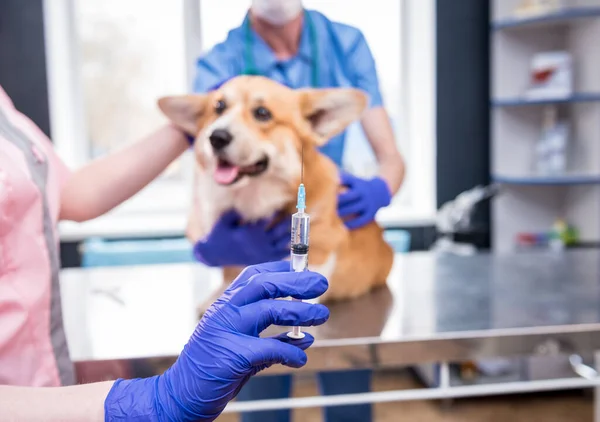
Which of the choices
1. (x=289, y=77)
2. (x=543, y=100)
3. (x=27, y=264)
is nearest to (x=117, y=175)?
(x=27, y=264)

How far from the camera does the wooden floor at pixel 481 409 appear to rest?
2.31 metres

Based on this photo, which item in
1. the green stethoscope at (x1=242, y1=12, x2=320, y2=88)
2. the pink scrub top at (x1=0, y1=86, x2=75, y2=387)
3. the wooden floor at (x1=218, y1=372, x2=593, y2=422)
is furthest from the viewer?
the wooden floor at (x1=218, y1=372, x2=593, y2=422)

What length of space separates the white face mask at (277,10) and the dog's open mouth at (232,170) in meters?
0.30

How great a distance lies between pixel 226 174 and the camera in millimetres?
991

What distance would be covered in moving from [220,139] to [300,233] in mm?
386

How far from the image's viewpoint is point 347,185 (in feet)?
3.92

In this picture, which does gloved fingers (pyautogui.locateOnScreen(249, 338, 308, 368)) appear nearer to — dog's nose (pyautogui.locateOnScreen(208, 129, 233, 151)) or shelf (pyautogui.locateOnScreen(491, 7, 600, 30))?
dog's nose (pyautogui.locateOnScreen(208, 129, 233, 151))

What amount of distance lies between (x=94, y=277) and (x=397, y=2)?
1.14 meters

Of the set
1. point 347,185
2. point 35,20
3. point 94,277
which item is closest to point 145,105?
point 35,20

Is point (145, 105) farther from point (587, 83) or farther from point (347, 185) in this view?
point (587, 83)

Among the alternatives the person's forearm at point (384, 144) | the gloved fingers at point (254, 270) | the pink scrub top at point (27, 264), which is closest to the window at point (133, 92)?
the person's forearm at point (384, 144)

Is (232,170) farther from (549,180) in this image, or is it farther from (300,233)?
(549,180)

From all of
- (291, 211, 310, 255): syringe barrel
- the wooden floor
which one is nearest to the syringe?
(291, 211, 310, 255): syringe barrel

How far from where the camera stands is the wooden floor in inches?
91.1
